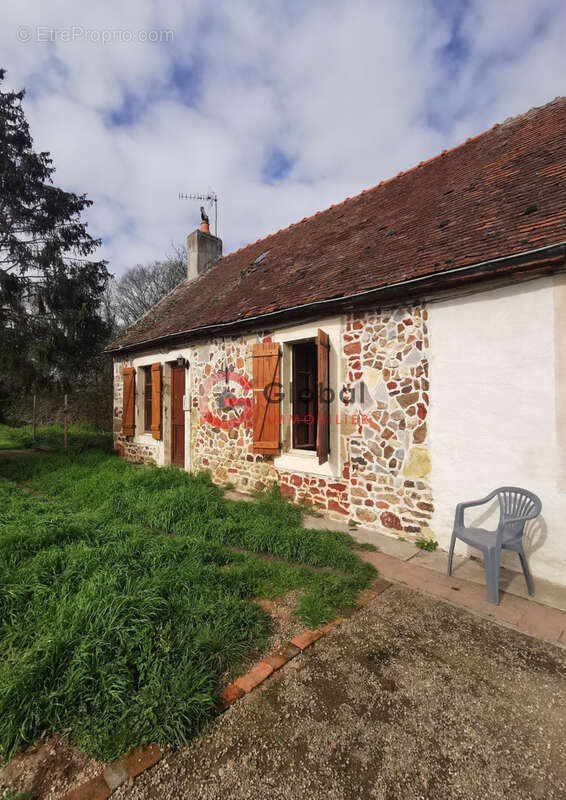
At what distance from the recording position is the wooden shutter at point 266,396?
563 centimetres

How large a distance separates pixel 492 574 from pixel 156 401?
23.6ft

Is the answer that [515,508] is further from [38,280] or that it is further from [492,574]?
[38,280]

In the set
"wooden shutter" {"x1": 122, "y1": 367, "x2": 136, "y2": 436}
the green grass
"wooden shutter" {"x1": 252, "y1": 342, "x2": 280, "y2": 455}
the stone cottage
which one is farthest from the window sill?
"wooden shutter" {"x1": 122, "y1": 367, "x2": 136, "y2": 436}

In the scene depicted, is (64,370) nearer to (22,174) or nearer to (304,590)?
(22,174)

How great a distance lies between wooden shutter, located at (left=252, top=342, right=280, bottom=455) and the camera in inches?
222

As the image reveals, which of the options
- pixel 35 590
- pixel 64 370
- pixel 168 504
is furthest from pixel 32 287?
pixel 35 590

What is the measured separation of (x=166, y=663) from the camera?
6.70ft

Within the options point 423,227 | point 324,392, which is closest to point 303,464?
point 324,392

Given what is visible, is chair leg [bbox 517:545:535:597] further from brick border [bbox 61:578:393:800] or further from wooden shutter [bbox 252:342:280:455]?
wooden shutter [bbox 252:342:280:455]


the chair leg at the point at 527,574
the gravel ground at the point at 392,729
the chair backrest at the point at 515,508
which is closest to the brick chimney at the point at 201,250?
the chair backrest at the point at 515,508

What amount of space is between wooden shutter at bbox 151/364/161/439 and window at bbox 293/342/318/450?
12.0ft

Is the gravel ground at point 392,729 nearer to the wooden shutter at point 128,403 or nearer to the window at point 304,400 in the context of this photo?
the window at point 304,400

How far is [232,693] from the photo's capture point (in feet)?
6.56

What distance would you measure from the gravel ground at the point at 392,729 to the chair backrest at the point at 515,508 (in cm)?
85
